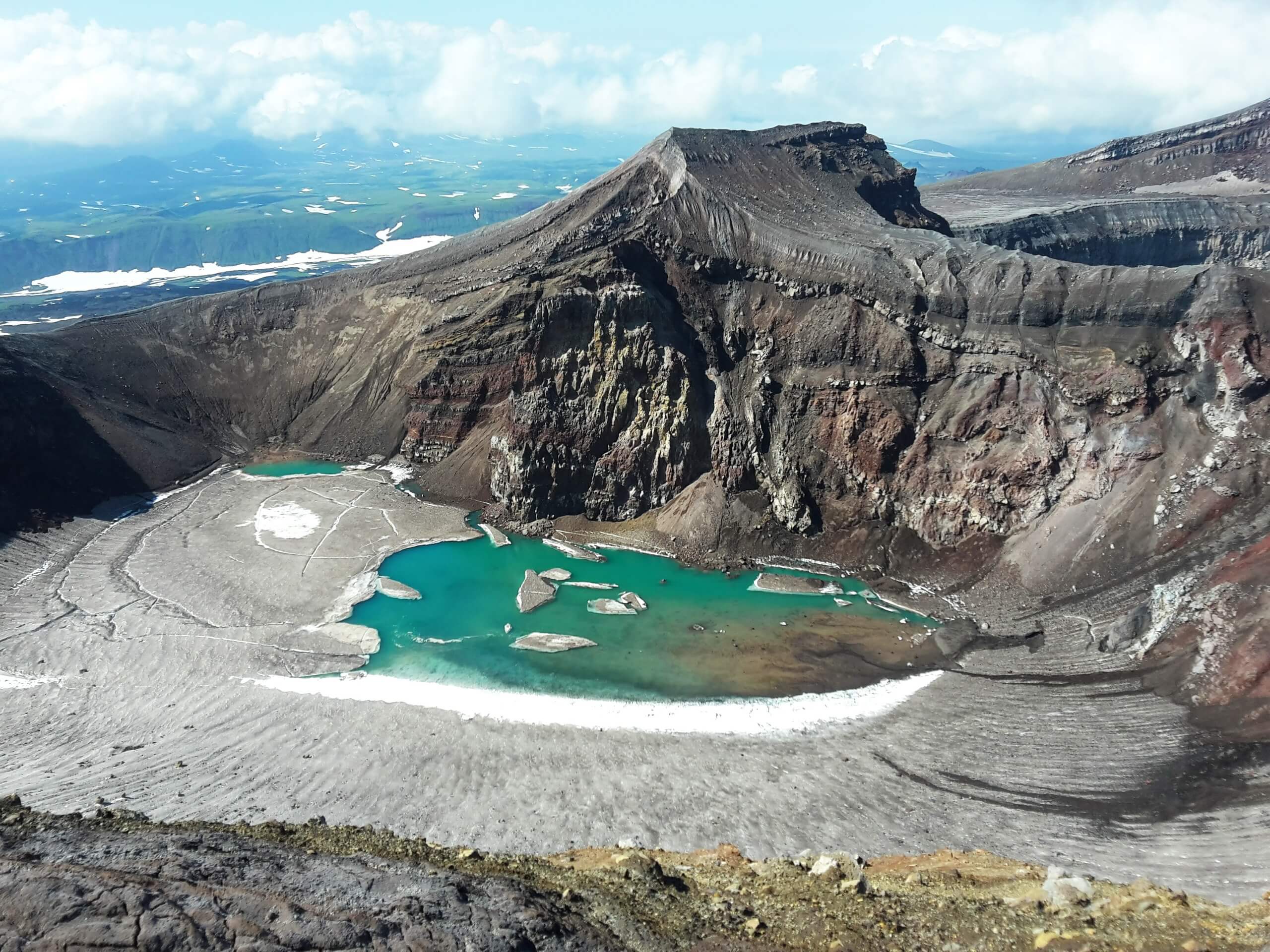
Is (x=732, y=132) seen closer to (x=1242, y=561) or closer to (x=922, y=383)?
(x=922, y=383)

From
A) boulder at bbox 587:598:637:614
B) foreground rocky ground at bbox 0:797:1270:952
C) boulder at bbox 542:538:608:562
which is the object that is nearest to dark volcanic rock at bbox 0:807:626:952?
foreground rocky ground at bbox 0:797:1270:952

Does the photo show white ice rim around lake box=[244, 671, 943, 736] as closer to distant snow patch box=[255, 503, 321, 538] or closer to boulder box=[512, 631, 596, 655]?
boulder box=[512, 631, 596, 655]

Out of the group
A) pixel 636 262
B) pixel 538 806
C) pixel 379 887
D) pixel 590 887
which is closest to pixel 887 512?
pixel 636 262

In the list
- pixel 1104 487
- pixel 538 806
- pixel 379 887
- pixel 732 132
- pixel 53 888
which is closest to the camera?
pixel 53 888

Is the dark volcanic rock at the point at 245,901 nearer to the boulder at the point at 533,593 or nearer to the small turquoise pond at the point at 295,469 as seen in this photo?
the boulder at the point at 533,593

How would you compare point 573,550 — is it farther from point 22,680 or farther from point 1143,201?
point 1143,201

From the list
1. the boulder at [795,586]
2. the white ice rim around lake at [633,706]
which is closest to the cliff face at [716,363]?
the boulder at [795,586]

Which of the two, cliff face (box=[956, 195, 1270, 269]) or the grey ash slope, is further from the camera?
the grey ash slope
